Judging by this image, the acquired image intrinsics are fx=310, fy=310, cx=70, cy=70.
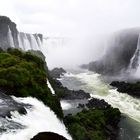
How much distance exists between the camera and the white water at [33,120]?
18703 millimetres

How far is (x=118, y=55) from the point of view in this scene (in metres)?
91.1

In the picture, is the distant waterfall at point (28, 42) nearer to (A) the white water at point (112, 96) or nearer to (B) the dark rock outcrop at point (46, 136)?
(A) the white water at point (112, 96)

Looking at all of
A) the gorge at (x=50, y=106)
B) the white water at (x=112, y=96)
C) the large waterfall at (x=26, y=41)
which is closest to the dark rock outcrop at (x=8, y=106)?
the gorge at (x=50, y=106)

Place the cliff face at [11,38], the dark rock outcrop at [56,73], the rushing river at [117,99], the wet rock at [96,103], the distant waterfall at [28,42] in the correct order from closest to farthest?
the rushing river at [117,99] < the wet rock at [96,103] < the dark rock outcrop at [56,73] < the cliff face at [11,38] < the distant waterfall at [28,42]

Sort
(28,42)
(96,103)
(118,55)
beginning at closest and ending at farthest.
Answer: (96,103)
(118,55)
(28,42)

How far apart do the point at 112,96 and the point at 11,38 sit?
36074mm

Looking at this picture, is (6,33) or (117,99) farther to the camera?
(6,33)

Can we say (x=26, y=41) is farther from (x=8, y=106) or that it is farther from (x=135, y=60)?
(x=8, y=106)

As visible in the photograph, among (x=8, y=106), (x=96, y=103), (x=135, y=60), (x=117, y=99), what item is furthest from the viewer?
(x=135, y=60)

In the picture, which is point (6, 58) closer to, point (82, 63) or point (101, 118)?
point (101, 118)

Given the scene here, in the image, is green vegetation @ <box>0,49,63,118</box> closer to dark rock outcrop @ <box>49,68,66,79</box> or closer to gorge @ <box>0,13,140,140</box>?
gorge @ <box>0,13,140,140</box>

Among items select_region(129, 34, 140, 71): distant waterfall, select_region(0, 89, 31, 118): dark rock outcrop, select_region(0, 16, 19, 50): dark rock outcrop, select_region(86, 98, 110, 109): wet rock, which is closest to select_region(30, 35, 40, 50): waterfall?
select_region(0, 16, 19, 50): dark rock outcrop

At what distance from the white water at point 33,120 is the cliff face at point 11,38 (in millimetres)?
48872

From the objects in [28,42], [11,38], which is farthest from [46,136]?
[28,42]
